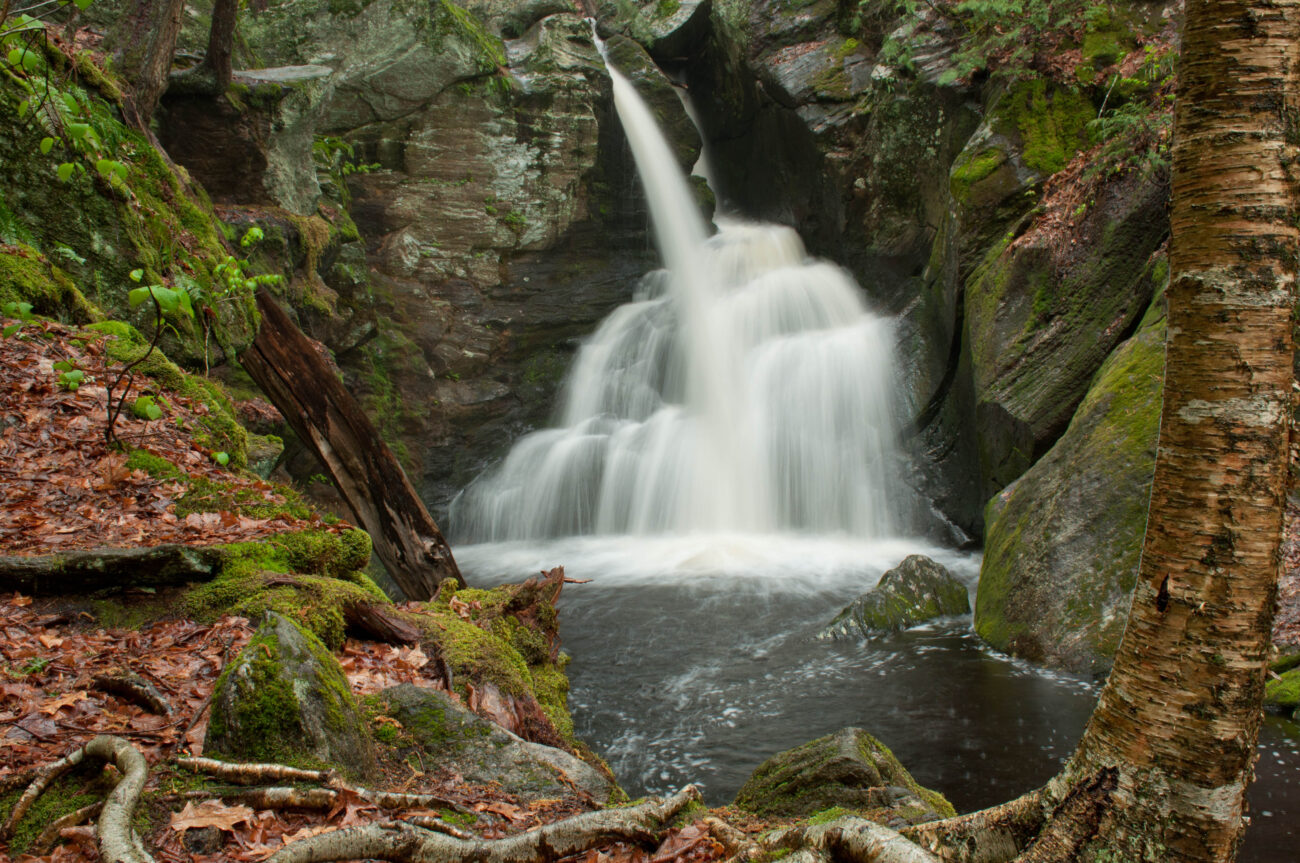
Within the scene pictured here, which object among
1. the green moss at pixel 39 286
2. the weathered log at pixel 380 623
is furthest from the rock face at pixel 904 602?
the green moss at pixel 39 286

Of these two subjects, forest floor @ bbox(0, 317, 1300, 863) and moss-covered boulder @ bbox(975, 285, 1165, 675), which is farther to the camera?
moss-covered boulder @ bbox(975, 285, 1165, 675)

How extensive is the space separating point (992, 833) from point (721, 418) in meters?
11.2

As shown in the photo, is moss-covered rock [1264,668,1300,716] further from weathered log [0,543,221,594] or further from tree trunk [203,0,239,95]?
tree trunk [203,0,239,95]

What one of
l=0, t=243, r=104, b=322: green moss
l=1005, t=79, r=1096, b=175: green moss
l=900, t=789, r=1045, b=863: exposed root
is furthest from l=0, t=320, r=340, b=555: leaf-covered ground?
l=1005, t=79, r=1096, b=175: green moss

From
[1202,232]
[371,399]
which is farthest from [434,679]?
[371,399]

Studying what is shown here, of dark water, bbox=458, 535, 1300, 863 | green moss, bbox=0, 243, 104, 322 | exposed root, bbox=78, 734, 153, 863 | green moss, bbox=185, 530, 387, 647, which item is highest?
green moss, bbox=0, 243, 104, 322

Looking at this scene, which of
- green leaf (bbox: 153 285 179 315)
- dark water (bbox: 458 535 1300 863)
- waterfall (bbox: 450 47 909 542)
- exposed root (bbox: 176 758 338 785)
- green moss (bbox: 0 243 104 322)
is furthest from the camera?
waterfall (bbox: 450 47 909 542)

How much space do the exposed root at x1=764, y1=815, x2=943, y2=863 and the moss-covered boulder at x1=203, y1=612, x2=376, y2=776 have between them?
56.8 inches

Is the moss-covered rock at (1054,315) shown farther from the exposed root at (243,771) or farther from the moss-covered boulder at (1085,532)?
the exposed root at (243,771)

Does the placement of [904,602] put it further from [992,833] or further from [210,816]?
[210,816]

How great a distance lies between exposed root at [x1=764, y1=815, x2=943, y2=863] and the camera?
1811mm

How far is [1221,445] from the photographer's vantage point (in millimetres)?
Result: 1604

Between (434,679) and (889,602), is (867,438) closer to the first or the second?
(889,602)

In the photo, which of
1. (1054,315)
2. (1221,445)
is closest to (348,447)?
(1221,445)
